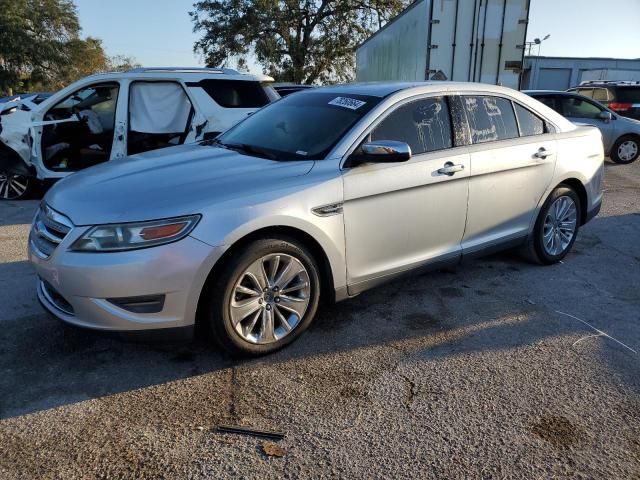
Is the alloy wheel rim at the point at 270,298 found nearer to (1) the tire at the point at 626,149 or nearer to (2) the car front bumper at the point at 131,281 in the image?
(2) the car front bumper at the point at 131,281

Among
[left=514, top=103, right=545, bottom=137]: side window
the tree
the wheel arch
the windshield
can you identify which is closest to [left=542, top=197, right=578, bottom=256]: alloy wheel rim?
the wheel arch

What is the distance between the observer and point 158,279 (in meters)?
2.74

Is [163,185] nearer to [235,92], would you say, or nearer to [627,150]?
[235,92]

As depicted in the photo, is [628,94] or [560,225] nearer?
[560,225]

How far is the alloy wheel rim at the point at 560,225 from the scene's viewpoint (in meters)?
4.80

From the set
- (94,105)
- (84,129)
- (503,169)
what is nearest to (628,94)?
(503,169)

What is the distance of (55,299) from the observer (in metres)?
3.05

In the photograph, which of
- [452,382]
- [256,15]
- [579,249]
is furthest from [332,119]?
[256,15]

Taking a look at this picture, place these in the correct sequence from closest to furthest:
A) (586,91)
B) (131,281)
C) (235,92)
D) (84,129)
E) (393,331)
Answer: (131,281)
(393,331)
(84,129)
(235,92)
(586,91)

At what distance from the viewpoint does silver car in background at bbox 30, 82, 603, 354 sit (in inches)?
109

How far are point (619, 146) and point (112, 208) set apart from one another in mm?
12117

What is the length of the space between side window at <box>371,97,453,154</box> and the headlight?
1.51 m

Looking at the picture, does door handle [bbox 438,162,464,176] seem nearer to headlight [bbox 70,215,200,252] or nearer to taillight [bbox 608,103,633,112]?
headlight [bbox 70,215,200,252]

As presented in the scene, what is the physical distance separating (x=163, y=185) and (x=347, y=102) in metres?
1.52
